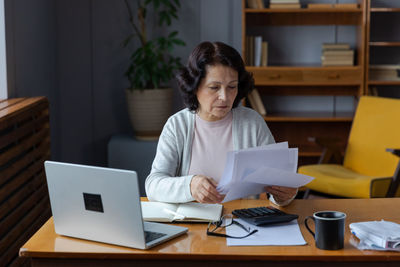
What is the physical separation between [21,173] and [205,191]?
146 centimetres

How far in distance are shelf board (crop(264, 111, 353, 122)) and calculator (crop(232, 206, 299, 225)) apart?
2585 mm

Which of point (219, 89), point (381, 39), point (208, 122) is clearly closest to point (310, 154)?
point (381, 39)

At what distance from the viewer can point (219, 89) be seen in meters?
2.20

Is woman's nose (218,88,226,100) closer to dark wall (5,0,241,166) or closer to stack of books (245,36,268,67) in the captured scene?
stack of books (245,36,268,67)

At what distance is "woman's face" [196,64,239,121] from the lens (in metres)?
2.19

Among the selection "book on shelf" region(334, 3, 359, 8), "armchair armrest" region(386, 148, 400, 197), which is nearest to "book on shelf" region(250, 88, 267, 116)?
"book on shelf" region(334, 3, 359, 8)

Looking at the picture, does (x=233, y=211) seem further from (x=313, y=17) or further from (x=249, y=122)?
(x=313, y=17)

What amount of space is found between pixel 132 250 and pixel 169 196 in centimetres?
41

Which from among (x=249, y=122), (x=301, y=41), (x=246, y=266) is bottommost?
(x=246, y=266)

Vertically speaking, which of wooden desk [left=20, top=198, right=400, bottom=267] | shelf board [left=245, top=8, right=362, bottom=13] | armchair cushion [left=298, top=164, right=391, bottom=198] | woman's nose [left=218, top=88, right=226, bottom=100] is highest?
shelf board [left=245, top=8, right=362, bottom=13]

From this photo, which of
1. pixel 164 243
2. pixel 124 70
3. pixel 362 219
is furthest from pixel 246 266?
pixel 124 70

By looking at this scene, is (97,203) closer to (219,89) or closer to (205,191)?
(205,191)

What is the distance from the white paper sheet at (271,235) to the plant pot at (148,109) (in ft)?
8.72

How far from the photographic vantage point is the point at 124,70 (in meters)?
4.79
